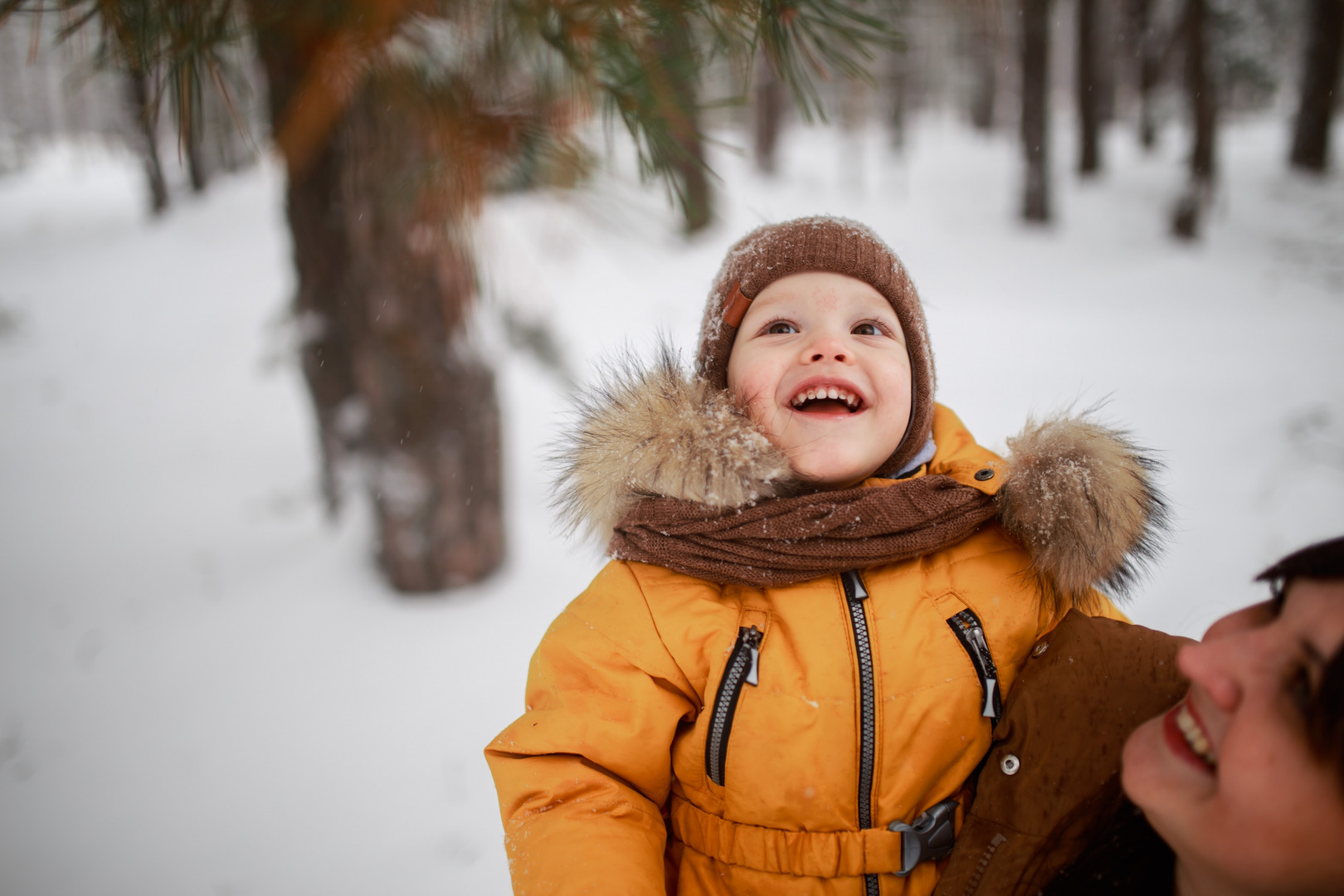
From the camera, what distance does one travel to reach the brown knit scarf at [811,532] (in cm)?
143

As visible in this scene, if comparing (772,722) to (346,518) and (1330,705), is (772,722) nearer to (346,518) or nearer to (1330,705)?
(1330,705)

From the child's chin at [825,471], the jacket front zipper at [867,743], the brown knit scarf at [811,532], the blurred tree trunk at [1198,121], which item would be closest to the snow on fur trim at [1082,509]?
the brown knit scarf at [811,532]

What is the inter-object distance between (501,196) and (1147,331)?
752cm

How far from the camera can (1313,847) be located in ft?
2.64

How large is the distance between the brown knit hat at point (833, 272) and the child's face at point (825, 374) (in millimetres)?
31

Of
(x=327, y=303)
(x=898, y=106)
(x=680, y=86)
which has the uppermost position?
(x=898, y=106)

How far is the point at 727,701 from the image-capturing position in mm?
1412

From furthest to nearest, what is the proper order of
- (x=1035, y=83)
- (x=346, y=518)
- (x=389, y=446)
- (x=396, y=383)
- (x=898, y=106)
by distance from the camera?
1. (x=898, y=106)
2. (x=1035, y=83)
3. (x=346, y=518)
4. (x=389, y=446)
5. (x=396, y=383)

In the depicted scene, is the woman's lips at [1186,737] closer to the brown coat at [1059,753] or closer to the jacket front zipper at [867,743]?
the brown coat at [1059,753]

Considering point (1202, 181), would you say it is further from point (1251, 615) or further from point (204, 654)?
point (204, 654)

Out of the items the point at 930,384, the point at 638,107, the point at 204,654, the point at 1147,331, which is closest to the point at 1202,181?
the point at 1147,331

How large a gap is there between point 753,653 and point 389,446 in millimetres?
2570

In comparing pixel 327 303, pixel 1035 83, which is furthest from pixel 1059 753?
pixel 1035 83

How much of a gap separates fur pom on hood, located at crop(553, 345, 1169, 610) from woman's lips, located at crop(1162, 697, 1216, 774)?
16.5 inches
